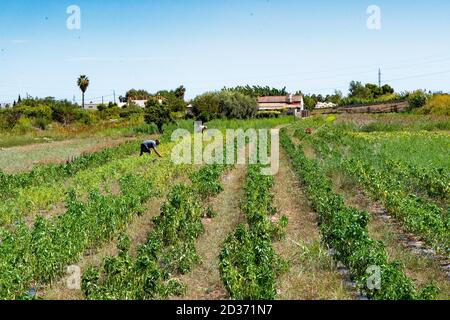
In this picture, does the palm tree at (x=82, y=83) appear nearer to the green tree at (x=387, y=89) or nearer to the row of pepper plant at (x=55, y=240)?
the green tree at (x=387, y=89)

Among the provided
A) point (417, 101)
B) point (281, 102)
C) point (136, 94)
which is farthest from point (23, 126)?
point (136, 94)

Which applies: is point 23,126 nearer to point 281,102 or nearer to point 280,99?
point 281,102

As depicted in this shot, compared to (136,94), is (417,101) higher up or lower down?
lower down

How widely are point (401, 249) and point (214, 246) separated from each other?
315 cm

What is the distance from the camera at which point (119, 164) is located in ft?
65.0

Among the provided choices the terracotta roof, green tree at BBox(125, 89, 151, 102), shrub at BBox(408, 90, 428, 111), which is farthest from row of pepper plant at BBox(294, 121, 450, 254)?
green tree at BBox(125, 89, 151, 102)

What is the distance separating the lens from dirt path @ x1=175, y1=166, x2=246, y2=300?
7566 mm

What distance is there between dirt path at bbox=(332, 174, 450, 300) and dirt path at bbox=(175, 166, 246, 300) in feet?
8.98

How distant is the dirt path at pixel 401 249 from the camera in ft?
26.0

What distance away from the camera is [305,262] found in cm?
871

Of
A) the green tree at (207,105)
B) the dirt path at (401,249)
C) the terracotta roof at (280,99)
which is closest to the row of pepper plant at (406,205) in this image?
the dirt path at (401,249)

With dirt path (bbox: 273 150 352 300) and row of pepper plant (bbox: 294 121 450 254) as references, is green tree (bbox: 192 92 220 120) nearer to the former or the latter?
row of pepper plant (bbox: 294 121 450 254)
